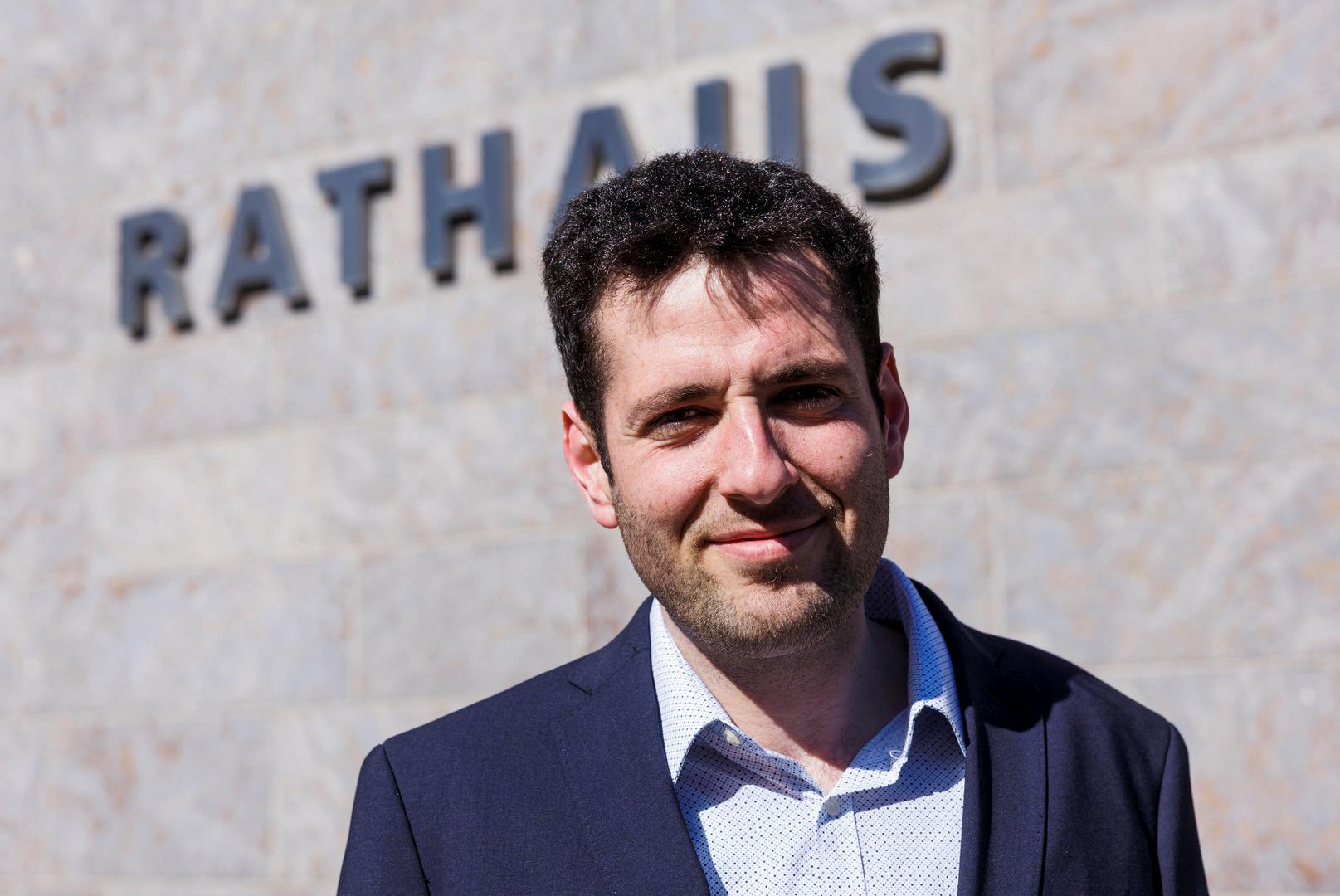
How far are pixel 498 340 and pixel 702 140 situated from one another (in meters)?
0.89

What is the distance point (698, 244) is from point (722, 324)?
134 mm

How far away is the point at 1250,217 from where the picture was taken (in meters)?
3.74

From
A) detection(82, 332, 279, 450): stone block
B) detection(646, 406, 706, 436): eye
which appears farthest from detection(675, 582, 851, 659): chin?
detection(82, 332, 279, 450): stone block

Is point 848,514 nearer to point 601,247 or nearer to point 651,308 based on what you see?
point 651,308

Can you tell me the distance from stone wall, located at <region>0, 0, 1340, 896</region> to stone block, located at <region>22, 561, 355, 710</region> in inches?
0.6

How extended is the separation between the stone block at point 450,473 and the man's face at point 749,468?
2389 millimetres

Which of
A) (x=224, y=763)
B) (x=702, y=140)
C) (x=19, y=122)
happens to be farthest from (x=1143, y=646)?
(x=19, y=122)

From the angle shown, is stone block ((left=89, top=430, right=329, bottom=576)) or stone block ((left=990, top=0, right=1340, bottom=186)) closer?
stone block ((left=990, top=0, right=1340, bottom=186))

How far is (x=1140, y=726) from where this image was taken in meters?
2.32

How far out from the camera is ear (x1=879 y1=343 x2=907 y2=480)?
227 cm

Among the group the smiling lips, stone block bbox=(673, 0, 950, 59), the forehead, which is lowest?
the smiling lips

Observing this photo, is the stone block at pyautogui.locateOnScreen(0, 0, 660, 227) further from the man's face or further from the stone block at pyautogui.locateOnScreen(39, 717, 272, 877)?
the man's face

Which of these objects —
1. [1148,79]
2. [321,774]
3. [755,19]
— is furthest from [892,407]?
[321,774]

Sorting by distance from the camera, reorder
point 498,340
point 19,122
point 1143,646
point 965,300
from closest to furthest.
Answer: point 1143,646, point 965,300, point 498,340, point 19,122
